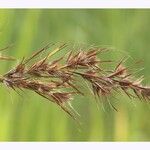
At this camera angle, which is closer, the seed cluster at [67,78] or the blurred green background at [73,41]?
the seed cluster at [67,78]

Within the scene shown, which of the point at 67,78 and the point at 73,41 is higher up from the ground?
the point at 73,41

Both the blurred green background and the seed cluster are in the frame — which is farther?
the blurred green background

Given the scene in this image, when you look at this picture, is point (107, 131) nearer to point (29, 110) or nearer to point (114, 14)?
point (29, 110)

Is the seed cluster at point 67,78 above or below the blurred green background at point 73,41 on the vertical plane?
below

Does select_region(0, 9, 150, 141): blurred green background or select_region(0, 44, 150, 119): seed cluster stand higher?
select_region(0, 9, 150, 141): blurred green background

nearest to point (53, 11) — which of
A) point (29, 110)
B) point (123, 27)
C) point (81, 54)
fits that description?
point (123, 27)
